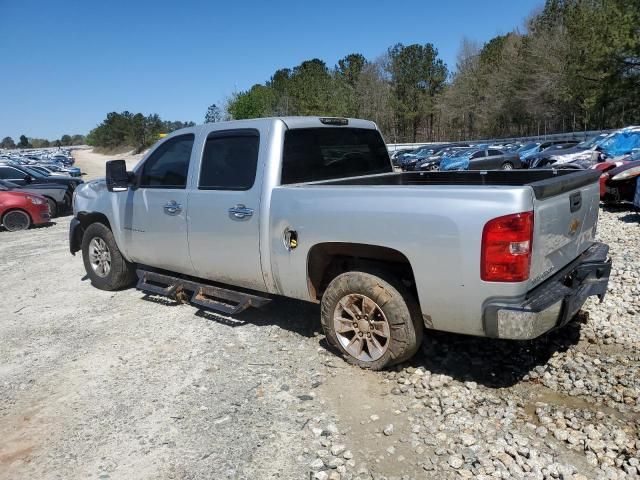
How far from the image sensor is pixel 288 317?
5156 millimetres

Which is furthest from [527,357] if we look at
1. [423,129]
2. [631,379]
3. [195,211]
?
[423,129]

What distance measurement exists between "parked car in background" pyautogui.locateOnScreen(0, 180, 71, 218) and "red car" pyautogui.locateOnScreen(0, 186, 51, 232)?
5.07 ft

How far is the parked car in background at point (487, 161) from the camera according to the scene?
23.0 metres

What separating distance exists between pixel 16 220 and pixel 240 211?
1166 cm

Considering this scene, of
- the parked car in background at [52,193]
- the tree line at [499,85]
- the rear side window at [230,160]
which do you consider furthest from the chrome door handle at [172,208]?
the tree line at [499,85]

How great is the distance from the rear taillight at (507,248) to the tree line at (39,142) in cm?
15935

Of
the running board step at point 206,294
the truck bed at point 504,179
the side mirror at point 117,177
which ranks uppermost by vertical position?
the side mirror at point 117,177

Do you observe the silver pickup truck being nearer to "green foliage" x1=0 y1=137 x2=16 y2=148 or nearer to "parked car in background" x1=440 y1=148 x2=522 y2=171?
"parked car in background" x1=440 y1=148 x2=522 y2=171

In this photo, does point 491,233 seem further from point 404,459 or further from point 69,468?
point 69,468

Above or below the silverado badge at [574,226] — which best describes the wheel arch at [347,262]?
below

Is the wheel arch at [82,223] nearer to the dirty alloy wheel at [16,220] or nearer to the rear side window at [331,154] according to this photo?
the rear side window at [331,154]

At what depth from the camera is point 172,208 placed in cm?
506

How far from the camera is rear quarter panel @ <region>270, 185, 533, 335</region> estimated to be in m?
3.07

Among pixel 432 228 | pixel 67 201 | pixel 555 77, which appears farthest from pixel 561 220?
pixel 555 77
